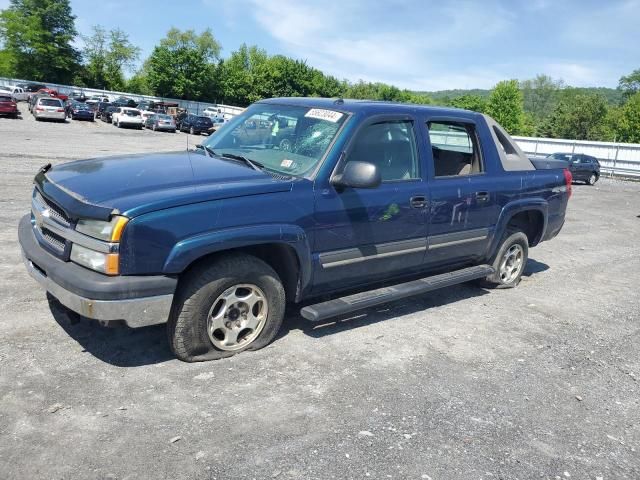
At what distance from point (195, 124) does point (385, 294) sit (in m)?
36.5

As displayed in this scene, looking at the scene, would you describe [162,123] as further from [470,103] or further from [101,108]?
[470,103]

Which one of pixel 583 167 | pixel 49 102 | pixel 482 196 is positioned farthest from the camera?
pixel 49 102

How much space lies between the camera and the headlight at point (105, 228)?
10.5 ft

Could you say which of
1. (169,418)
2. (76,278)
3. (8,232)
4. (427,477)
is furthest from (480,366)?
(8,232)

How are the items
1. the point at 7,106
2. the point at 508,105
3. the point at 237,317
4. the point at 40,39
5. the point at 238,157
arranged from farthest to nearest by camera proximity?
the point at 40,39 → the point at 508,105 → the point at 7,106 → the point at 238,157 → the point at 237,317

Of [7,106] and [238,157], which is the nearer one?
[238,157]

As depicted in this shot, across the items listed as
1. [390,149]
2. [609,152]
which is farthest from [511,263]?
[609,152]

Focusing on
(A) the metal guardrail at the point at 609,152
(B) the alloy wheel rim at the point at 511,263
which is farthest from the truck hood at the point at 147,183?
(A) the metal guardrail at the point at 609,152

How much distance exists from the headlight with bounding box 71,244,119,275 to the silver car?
34.6m

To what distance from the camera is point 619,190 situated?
22.8 metres

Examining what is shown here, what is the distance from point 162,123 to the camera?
37062 mm

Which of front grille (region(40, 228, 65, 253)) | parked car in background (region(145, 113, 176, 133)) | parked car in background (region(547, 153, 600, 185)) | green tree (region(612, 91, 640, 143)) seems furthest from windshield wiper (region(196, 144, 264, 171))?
green tree (region(612, 91, 640, 143))

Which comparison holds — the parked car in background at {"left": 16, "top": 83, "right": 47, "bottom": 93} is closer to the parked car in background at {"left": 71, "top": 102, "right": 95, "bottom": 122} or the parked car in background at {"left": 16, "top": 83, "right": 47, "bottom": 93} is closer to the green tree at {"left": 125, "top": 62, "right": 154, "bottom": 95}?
the parked car in background at {"left": 71, "top": 102, "right": 95, "bottom": 122}

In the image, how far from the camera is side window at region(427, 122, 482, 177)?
5.04 m
